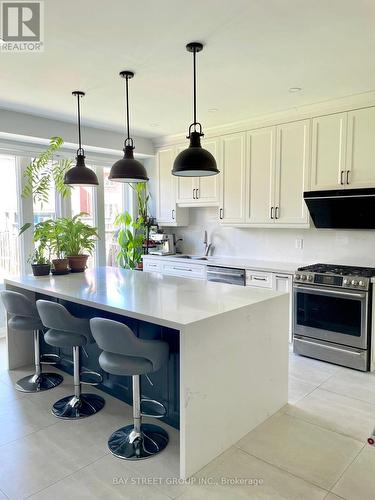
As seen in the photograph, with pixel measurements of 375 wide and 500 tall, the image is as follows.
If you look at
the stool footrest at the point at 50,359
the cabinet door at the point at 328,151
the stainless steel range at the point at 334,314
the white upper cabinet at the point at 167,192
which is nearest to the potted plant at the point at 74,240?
the stool footrest at the point at 50,359

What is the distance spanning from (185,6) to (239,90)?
1489mm

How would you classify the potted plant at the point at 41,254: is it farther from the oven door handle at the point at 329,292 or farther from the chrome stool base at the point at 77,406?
the oven door handle at the point at 329,292

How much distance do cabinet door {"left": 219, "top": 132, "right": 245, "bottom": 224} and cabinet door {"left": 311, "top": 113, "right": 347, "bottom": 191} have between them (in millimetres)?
943

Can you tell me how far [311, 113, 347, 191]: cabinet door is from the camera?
375 cm

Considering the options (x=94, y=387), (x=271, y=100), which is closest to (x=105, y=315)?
(x=94, y=387)

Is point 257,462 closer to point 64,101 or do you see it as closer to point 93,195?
point 64,101

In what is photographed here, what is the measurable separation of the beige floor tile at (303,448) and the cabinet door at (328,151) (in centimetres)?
244

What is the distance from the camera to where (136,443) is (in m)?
2.29

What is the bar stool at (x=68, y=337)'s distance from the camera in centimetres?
258

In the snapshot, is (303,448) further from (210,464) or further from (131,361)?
(131,361)

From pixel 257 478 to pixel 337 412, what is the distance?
102cm

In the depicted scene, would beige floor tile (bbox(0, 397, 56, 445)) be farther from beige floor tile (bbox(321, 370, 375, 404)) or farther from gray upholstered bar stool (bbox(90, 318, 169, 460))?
beige floor tile (bbox(321, 370, 375, 404))

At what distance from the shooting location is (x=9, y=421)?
2623 millimetres

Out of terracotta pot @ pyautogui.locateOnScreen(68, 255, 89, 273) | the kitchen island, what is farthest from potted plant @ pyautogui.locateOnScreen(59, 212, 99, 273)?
the kitchen island
